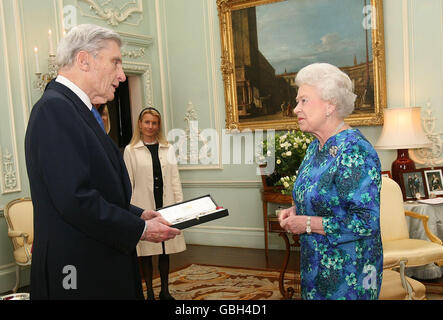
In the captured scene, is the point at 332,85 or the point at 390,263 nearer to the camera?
the point at 332,85

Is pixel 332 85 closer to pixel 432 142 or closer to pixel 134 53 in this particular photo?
pixel 432 142

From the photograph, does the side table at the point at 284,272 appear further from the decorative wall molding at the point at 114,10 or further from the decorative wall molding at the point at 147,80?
the decorative wall molding at the point at 114,10

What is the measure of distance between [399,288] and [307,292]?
1205mm

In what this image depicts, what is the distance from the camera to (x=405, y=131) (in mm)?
4855

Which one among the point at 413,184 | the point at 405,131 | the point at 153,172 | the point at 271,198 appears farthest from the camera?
the point at 271,198

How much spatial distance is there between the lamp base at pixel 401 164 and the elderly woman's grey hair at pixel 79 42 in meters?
4.04

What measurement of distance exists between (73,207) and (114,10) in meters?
5.57

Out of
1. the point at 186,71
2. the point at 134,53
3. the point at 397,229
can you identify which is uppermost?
the point at 134,53

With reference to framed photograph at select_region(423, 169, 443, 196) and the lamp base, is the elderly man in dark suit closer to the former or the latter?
the lamp base

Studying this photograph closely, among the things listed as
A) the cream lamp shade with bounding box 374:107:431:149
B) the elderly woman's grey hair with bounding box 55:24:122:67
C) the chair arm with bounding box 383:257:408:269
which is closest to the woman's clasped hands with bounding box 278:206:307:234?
the elderly woman's grey hair with bounding box 55:24:122:67

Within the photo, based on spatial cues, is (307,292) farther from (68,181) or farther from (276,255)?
(276,255)

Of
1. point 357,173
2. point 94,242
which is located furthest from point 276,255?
point 94,242

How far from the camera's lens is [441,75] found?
5.23m

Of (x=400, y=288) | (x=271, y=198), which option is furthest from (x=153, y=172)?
(x=400, y=288)
